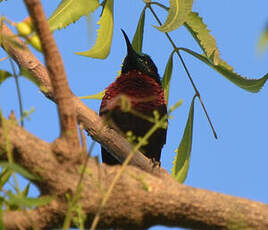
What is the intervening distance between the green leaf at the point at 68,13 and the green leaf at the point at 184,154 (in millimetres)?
681

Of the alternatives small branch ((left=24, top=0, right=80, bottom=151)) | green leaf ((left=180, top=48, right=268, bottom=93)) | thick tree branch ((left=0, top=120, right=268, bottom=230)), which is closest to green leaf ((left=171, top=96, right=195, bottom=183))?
green leaf ((left=180, top=48, right=268, bottom=93))

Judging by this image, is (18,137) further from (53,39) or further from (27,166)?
(53,39)

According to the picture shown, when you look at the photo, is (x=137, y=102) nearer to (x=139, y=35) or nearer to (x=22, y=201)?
(x=139, y=35)

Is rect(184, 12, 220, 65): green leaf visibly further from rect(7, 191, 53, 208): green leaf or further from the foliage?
rect(7, 191, 53, 208): green leaf

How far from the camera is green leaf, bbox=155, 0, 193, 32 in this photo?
6.23ft

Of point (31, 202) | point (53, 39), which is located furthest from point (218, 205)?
point (53, 39)

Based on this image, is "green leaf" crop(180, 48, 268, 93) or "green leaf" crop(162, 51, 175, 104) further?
"green leaf" crop(162, 51, 175, 104)

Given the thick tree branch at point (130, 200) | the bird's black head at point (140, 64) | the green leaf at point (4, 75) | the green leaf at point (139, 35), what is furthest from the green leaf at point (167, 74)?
the green leaf at point (4, 75)

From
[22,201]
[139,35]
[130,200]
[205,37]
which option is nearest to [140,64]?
[139,35]

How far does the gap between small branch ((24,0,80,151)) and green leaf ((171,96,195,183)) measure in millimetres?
1122

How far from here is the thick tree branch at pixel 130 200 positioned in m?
1.42

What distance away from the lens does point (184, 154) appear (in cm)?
246

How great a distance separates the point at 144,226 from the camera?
1.48 m

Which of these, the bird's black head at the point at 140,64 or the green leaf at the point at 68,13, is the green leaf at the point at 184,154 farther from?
the bird's black head at the point at 140,64
